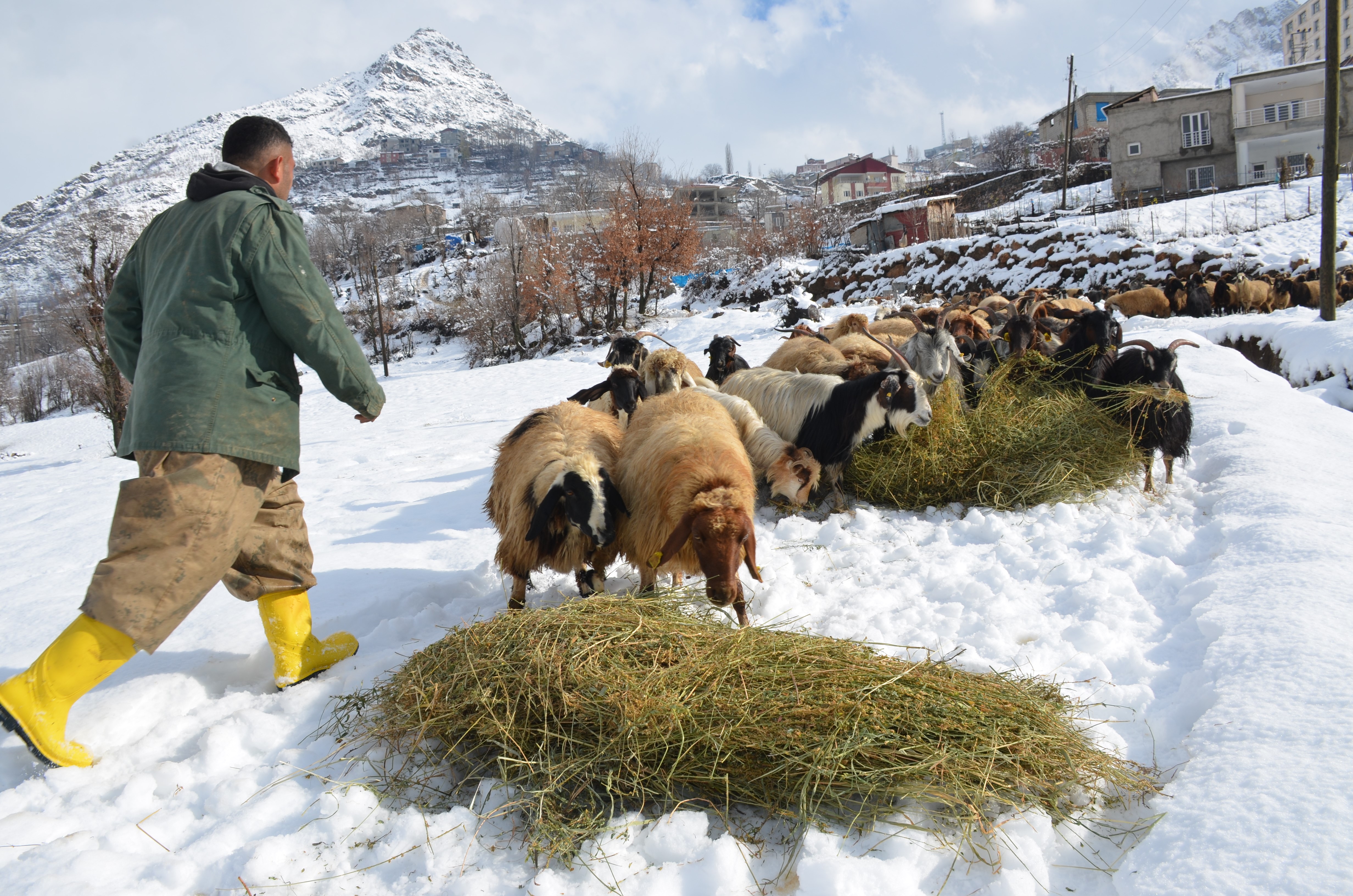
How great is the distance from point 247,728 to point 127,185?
244 meters

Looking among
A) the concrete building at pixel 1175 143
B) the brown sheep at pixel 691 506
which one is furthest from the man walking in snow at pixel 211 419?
the concrete building at pixel 1175 143

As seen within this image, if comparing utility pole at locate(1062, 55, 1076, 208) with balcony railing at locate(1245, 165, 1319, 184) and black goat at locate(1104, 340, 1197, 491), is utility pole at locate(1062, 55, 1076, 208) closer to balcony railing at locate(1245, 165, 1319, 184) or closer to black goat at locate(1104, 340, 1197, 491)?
balcony railing at locate(1245, 165, 1319, 184)

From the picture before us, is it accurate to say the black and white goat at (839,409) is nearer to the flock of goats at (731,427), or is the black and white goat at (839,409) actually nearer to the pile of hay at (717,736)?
the flock of goats at (731,427)

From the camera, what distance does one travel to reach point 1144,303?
706 inches

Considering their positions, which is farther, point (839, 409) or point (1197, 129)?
point (1197, 129)

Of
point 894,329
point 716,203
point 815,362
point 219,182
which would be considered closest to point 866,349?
point 815,362

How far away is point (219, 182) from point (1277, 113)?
52759mm

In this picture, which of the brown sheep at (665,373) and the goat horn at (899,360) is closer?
the goat horn at (899,360)

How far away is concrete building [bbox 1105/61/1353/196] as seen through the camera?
3722 centimetres

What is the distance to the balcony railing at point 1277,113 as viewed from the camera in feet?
124

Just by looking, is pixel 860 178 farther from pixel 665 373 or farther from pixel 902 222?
pixel 665 373

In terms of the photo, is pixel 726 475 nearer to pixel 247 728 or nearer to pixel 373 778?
pixel 373 778

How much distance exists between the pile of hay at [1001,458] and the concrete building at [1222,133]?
4012 centimetres

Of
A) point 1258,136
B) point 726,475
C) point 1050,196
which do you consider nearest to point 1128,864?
point 726,475
